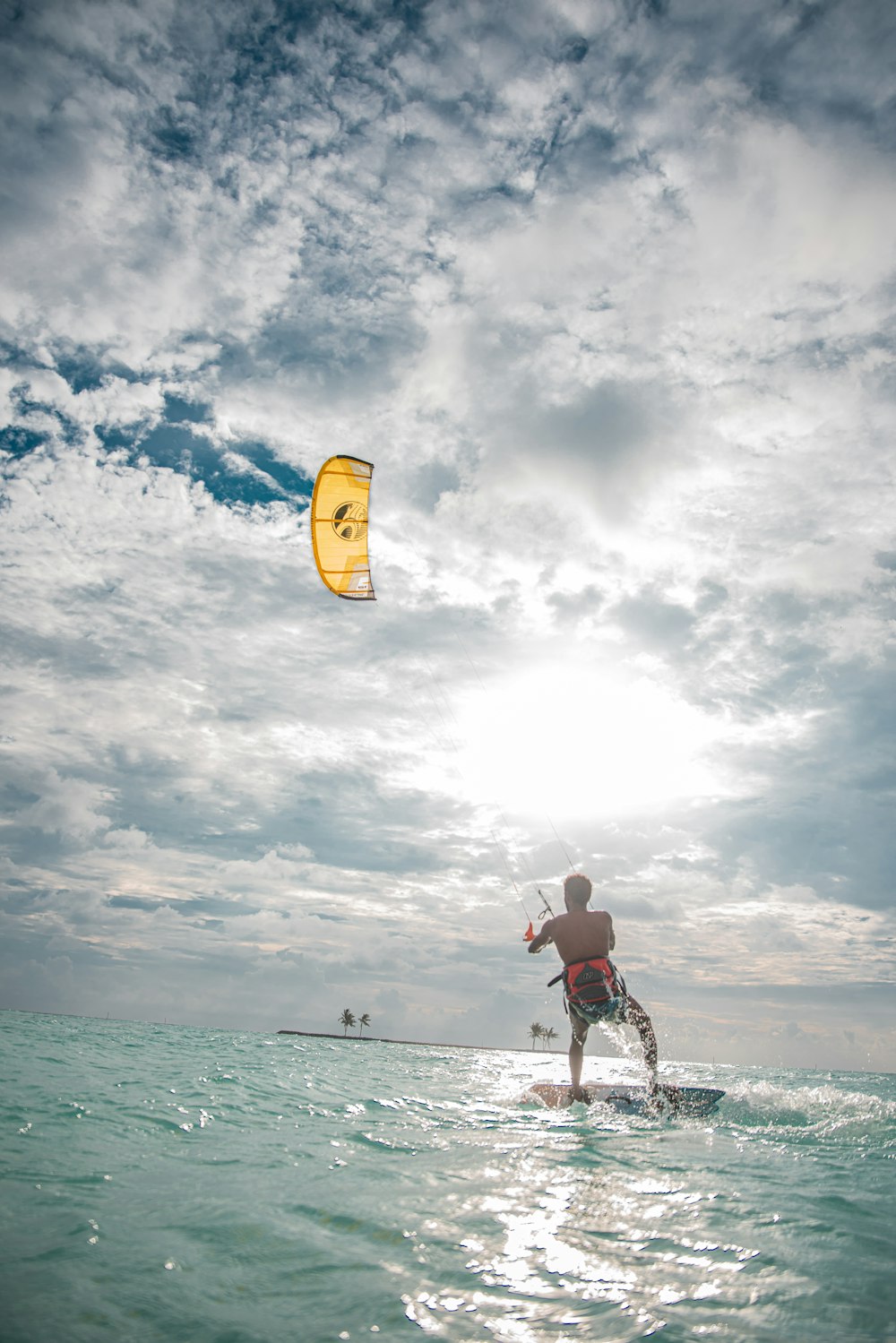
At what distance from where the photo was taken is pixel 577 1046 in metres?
10.7

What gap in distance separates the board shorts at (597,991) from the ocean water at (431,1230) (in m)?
1.71

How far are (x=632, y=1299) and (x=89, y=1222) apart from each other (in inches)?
126

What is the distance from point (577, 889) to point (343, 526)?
412 inches

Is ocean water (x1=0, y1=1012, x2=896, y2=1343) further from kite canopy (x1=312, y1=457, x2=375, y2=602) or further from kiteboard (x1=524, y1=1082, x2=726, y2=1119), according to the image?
kite canopy (x1=312, y1=457, x2=375, y2=602)

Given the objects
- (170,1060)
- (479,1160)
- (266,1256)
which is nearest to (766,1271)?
(266,1256)

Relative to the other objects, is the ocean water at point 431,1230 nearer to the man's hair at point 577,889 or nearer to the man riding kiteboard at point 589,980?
the man riding kiteboard at point 589,980

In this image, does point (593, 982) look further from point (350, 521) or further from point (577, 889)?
point (350, 521)

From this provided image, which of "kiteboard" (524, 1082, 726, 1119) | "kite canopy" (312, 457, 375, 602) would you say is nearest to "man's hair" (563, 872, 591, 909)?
"kiteboard" (524, 1082, 726, 1119)

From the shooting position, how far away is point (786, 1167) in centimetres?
659

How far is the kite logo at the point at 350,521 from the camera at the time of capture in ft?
56.5

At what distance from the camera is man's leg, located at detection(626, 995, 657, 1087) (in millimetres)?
10258

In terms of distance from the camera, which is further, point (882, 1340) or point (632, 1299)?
point (632, 1299)

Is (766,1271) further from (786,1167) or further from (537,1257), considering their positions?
(786,1167)

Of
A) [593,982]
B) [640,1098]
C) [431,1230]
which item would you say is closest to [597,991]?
[593,982]
